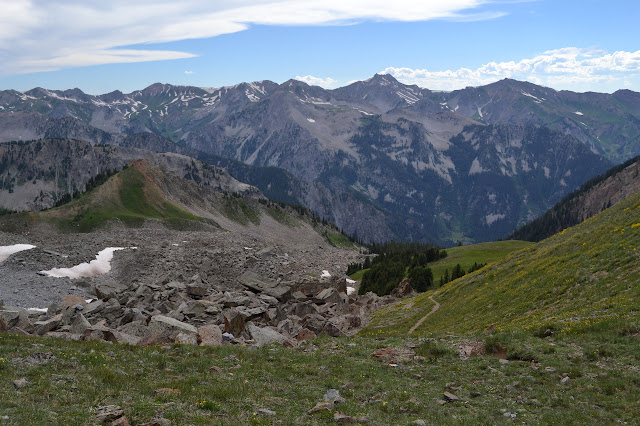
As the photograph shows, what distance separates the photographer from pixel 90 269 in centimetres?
8031

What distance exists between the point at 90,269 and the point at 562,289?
245 ft

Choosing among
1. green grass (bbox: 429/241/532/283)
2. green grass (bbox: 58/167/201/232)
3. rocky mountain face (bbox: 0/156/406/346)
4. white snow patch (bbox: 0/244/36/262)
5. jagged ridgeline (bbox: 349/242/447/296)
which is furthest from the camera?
green grass (bbox: 58/167/201/232)

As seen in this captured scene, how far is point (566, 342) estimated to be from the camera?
85.4 feet

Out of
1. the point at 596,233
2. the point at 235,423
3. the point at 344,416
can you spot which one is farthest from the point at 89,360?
the point at 596,233

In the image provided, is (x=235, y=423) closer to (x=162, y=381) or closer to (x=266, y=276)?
(x=162, y=381)

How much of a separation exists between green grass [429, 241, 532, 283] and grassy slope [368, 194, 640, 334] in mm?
38201

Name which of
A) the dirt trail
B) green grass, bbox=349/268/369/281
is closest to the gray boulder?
the dirt trail

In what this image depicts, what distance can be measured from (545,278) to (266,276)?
57.3m

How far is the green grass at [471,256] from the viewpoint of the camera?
316 feet

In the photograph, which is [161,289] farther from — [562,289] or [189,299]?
[562,289]

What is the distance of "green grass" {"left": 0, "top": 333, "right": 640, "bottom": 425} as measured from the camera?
17125mm

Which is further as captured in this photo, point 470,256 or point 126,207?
point 126,207

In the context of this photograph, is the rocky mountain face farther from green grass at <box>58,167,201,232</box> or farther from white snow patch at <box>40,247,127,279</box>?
green grass at <box>58,167,201,232</box>

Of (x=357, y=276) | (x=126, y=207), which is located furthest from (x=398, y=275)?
(x=126, y=207)
